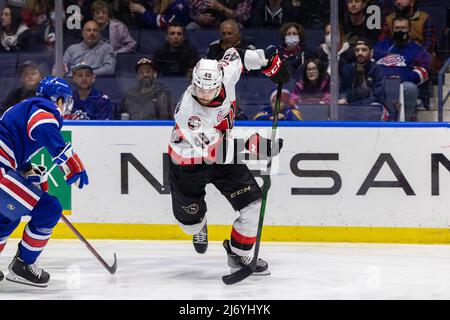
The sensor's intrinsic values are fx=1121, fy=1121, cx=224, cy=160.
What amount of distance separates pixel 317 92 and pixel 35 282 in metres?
2.37

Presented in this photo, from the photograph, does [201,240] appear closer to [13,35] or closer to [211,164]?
[211,164]

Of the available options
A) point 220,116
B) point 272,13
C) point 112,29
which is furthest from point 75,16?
point 220,116

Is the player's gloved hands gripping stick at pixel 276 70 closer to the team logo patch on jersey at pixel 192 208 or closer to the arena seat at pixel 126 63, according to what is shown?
the team logo patch on jersey at pixel 192 208

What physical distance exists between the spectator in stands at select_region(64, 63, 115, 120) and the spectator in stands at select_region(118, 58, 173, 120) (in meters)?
0.10

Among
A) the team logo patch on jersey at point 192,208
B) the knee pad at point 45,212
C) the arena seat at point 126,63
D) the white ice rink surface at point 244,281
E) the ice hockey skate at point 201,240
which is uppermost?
the arena seat at point 126,63

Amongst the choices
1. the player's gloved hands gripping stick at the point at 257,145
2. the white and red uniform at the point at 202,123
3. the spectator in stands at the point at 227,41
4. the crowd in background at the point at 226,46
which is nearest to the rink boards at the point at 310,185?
the player's gloved hands gripping stick at the point at 257,145

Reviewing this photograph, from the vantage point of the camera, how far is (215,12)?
740 centimetres

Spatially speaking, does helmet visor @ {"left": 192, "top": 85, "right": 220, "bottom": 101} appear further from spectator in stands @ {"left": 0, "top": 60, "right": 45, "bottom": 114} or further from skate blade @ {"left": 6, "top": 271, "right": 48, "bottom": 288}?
spectator in stands @ {"left": 0, "top": 60, "right": 45, "bottom": 114}

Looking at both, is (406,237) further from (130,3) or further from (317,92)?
(130,3)

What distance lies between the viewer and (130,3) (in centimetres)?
745

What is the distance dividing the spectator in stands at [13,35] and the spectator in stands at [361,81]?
6.86ft

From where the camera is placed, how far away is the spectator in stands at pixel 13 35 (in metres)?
7.40
